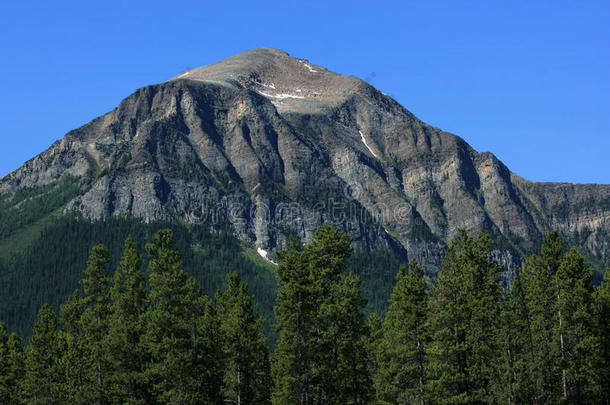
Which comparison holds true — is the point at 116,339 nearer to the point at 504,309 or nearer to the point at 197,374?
the point at 197,374

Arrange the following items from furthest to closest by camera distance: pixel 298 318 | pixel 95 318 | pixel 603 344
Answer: pixel 95 318, pixel 603 344, pixel 298 318

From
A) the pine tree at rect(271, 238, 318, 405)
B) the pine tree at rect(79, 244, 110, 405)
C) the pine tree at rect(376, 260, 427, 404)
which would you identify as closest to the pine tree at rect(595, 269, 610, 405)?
the pine tree at rect(376, 260, 427, 404)

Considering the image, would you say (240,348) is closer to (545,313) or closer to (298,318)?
(298,318)

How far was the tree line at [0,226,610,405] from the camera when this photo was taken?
55781 millimetres

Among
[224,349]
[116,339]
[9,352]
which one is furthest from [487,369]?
[9,352]

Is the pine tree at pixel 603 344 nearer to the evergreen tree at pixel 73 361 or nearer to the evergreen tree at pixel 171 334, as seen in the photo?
the evergreen tree at pixel 171 334

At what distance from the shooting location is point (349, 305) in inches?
2234

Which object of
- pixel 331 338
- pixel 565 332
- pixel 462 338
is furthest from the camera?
→ pixel 565 332

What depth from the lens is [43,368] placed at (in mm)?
70000

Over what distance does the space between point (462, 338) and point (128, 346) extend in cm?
2479

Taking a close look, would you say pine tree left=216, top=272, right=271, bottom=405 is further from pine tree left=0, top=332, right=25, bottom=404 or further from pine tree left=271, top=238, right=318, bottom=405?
pine tree left=0, top=332, right=25, bottom=404

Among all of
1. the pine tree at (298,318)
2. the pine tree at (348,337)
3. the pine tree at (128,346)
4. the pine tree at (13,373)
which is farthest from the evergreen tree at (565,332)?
the pine tree at (13,373)

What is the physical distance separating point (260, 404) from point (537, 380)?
27512 millimetres

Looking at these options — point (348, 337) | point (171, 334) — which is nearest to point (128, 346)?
point (171, 334)
